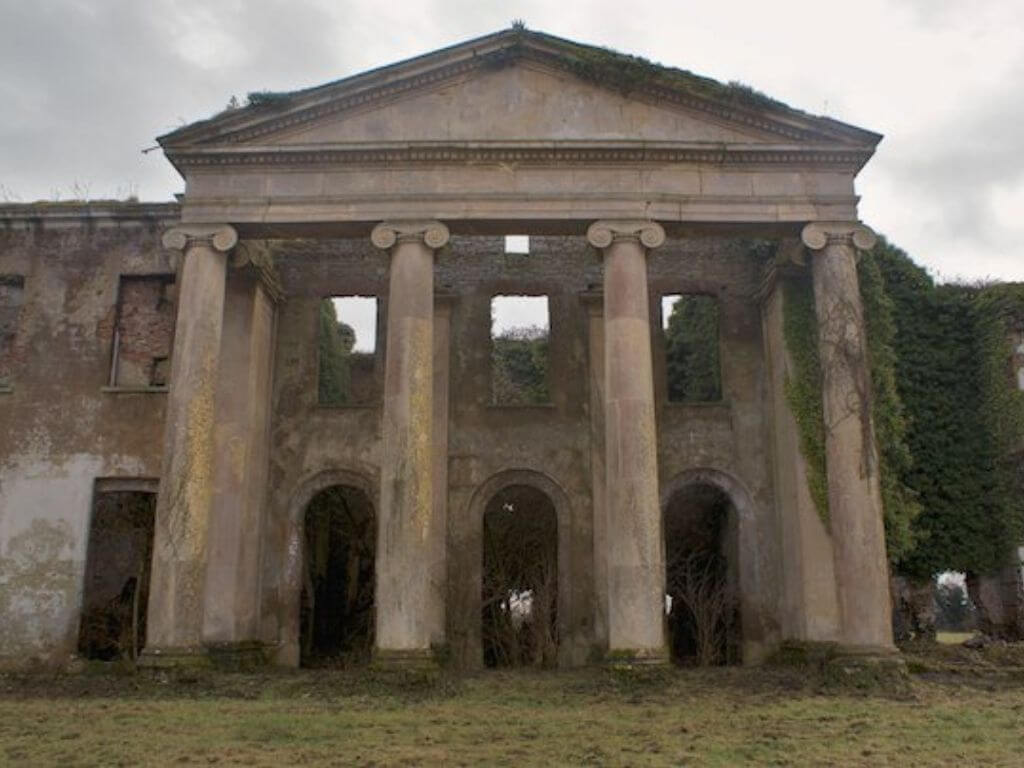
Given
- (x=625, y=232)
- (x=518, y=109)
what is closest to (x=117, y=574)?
(x=518, y=109)

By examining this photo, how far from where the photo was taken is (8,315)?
64.4 ft

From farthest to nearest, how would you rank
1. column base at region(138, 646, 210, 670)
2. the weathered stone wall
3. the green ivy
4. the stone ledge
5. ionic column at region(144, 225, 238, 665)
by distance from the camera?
the stone ledge → the weathered stone wall → the green ivy → ionic column at region(144, 225, 238, 665) → column base at region(138, 646, 210, 670)

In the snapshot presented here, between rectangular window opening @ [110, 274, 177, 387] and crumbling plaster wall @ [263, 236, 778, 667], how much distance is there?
2192mm

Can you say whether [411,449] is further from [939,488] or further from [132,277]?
[939,488]

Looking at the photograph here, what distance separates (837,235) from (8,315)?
52.4ft

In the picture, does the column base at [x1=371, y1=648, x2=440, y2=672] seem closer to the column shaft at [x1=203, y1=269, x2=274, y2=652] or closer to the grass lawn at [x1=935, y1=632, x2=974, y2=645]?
the column shaft at [x1=203, y1=269, x2=274, y2=652]

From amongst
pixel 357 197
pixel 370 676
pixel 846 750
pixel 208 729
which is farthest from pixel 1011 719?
pixel 357 197

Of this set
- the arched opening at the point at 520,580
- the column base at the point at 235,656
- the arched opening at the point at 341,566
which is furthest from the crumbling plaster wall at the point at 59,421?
the arched opening at the point at 520,580

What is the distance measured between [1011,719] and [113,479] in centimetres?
1502

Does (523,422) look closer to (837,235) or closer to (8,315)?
(837,235)

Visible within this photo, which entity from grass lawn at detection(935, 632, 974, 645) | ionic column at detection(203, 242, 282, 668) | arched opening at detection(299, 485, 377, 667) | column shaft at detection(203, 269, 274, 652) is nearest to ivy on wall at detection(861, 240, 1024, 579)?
grass lawn at detection(935, 632, 974, 645)

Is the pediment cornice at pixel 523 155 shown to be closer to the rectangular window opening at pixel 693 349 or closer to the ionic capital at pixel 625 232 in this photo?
→ the ionic capital at pixel 625 232

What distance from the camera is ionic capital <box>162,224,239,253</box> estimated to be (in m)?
15.6

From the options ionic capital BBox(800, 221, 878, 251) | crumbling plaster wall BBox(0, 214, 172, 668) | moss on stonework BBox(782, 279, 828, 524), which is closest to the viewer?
ionic capital BBox(800, 221, 878, 251)
